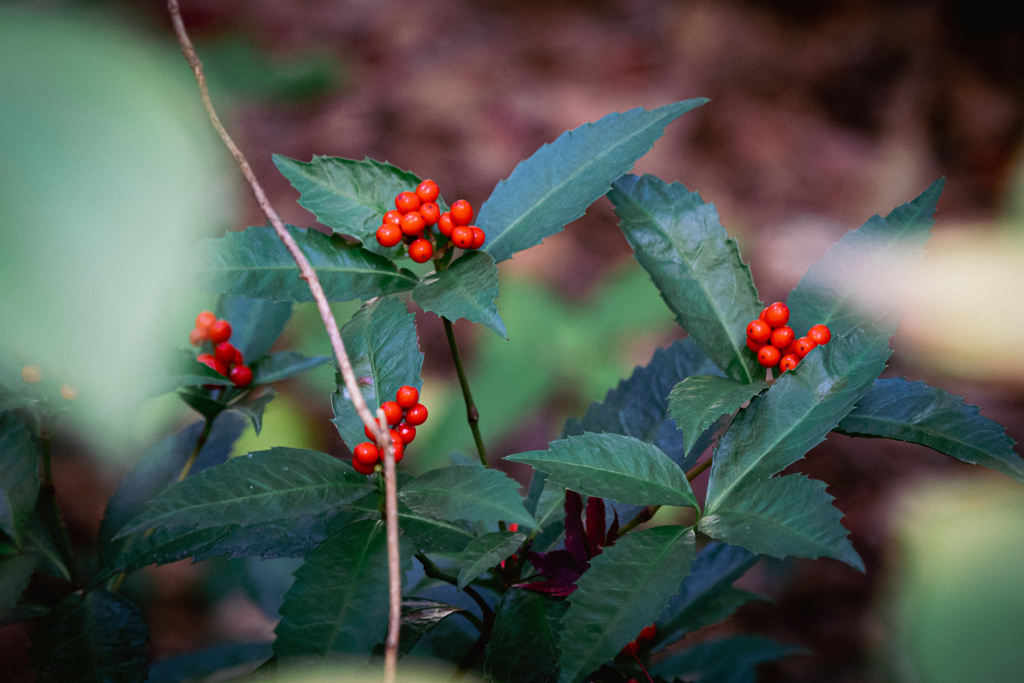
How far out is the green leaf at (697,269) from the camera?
65 cm

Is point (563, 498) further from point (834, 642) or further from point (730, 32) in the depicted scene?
point (730, 32)

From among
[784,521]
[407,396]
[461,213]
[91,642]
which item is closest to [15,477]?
[91,642]

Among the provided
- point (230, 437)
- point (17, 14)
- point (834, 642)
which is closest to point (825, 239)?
point (834, 642)

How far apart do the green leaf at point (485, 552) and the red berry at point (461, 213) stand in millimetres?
295

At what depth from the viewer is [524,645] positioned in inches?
23.1

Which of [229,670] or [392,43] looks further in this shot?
[392,43]

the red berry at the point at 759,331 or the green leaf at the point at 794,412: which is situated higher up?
the red berry at the point at 759,331

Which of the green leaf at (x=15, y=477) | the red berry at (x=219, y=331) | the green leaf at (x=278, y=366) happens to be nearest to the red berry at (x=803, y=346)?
the green leaf at (x=278, y=366)

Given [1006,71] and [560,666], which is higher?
[1006,71]

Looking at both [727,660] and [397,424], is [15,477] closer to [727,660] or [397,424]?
[397,424]

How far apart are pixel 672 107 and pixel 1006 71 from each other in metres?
3.22

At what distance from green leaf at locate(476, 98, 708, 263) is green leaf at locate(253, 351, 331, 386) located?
12.5 inches

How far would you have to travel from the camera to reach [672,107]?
2.08ft

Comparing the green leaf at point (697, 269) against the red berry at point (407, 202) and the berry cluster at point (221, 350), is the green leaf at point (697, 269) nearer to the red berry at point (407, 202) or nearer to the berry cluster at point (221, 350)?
the red berry at point (407, 202)
